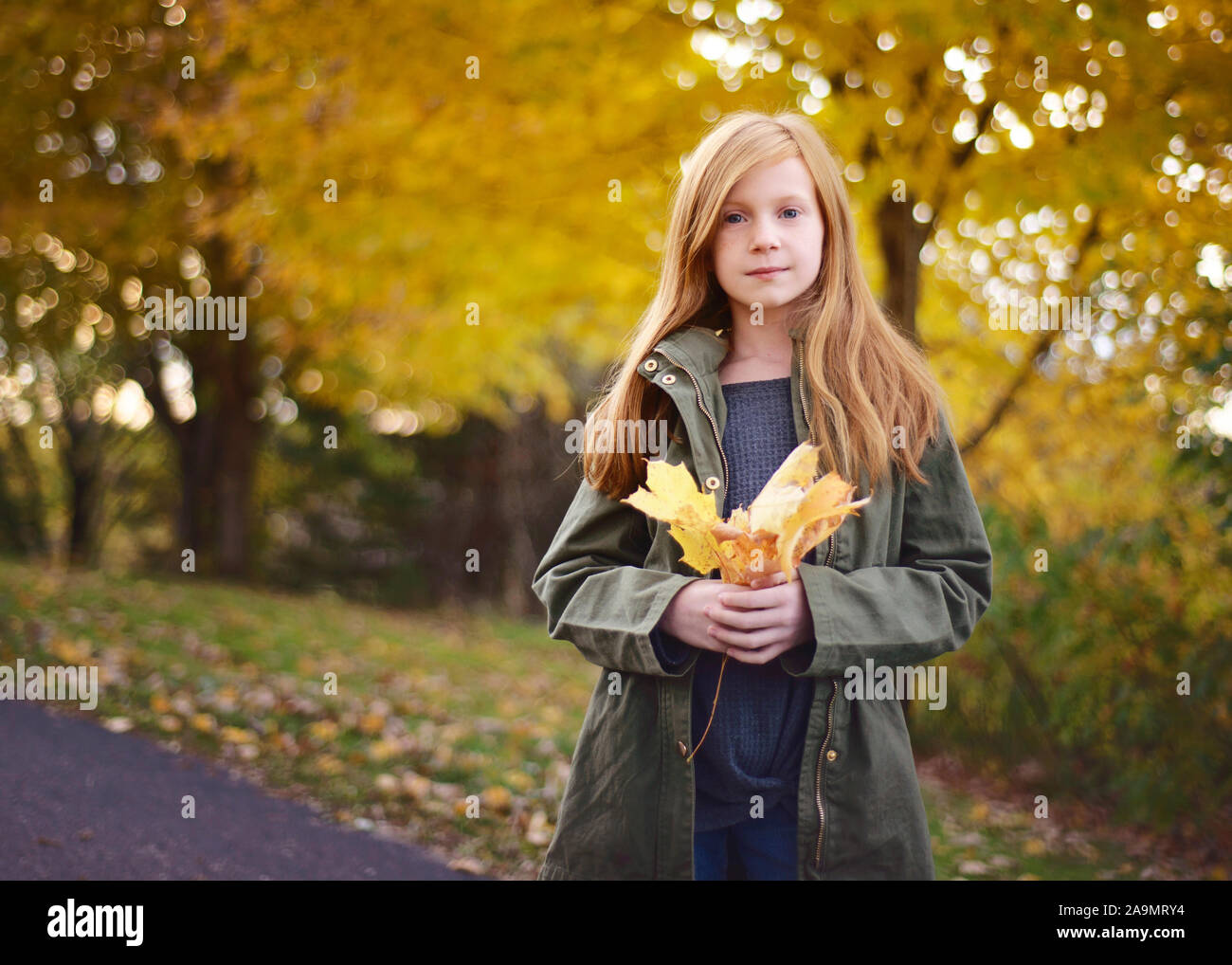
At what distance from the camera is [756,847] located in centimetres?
168

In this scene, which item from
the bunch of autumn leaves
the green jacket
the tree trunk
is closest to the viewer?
the bunch of autumn leaves

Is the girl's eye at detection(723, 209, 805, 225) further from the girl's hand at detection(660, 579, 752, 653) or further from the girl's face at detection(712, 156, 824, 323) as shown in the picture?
the girl's hand at detection(660, 579, 752, 653)

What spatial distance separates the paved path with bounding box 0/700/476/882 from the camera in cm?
311

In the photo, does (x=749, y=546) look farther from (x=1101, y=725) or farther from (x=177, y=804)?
(x=1101, y=725)

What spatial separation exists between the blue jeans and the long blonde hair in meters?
0.59

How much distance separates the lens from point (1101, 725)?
4449mm

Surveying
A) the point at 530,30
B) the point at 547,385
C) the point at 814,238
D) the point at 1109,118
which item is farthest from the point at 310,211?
the point at 547,385

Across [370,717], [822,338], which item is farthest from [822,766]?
[370,717]

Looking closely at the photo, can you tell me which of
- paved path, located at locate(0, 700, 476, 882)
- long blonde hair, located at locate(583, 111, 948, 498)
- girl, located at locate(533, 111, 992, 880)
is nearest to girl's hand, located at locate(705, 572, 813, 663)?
girl, located at locate(533, 111, 992, 880)

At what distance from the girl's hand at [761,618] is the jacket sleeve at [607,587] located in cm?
10

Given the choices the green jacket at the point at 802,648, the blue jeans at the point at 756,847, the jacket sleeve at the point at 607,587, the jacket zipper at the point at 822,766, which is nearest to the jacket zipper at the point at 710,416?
the green jacket at the point at 802,648

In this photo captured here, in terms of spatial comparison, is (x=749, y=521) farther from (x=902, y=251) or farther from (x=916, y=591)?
(x=902, y=251)

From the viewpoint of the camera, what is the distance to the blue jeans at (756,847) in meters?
1.65
